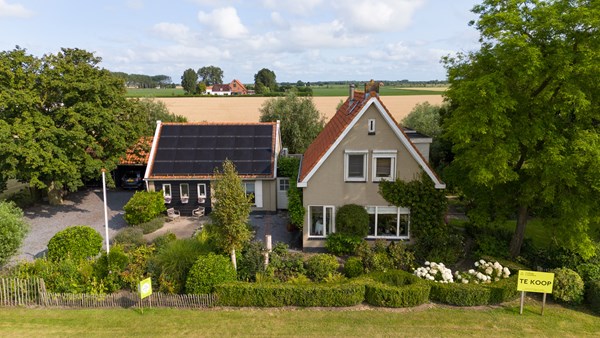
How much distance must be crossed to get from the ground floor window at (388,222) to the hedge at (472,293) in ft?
14.9

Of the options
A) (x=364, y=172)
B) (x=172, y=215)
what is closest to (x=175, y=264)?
(x=364, y=172)

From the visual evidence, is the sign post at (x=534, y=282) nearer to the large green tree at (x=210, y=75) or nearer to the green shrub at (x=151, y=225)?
the green shrub at (x=151, y=225)

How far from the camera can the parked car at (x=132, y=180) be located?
1244 inches

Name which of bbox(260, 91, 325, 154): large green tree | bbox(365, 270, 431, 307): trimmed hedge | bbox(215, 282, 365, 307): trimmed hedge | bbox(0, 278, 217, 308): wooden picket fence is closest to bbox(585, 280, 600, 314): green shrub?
bbox(365, 270, 431, 307): trimmed hedge

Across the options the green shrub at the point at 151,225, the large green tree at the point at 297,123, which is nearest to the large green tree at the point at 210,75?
the large green tree at the point at 297,123

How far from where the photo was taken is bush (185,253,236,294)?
1482 centimetres

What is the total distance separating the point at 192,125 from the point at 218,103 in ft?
211

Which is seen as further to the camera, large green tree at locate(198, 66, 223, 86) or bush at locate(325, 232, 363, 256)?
large green tree at locate(198, 66, 223, 86)

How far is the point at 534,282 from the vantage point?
46.5ft

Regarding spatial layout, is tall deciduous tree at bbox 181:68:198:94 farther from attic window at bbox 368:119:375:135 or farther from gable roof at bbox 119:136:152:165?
attic window at bbox 368:119:375:135

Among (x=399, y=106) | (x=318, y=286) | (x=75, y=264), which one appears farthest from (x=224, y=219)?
(x=399, y=106)

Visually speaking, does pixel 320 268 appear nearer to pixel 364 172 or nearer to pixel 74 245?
pixel 364 172

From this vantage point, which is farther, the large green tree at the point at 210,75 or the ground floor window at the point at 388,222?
the large green tree at the point at 210,75

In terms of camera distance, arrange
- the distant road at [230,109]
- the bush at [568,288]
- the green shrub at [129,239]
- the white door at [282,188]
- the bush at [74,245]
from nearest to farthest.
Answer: the bush at [568,288] → the bush at [74,245] → the green shrub at [129,239] → the white door at [282,188] → the distant road at [230,109]
